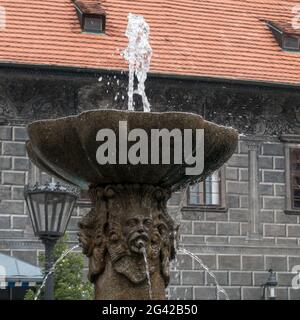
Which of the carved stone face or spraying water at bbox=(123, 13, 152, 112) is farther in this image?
spraying water at bbox=(123, 13, 152, 112)

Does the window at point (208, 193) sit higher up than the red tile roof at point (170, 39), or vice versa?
the red tile roof at point (170, 39)

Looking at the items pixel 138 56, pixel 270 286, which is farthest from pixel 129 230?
pixel 270 286

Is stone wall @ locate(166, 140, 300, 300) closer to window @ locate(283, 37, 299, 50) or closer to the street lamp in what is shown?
the street lamp

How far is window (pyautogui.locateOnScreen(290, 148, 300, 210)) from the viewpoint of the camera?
1583 cm

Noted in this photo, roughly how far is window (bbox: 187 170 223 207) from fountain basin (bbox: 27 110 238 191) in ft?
27.4

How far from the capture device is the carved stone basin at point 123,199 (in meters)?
6.60

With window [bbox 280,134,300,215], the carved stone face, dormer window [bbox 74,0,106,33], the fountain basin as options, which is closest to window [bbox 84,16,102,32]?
dormer window [bbox 74,0,106,33]

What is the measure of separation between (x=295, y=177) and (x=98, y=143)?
975cm

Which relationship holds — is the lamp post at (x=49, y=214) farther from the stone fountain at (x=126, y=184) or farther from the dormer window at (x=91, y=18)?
the dormer window at (x=91, y=18)

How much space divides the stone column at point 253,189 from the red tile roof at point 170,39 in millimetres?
1095

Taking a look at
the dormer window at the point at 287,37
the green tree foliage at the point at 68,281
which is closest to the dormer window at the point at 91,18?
the dormer window at the point at 287,37

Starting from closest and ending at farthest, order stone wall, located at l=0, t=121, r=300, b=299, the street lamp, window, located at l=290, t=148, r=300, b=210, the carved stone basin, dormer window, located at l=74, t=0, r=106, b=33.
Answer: the carved stone basin → stone wall, located at l=0, t=121, r=300, b=299 → the street lamp → dormer window, located at l=74, t=0, r=106, b=33 → window, located at l=290, t=148, r=300, b=210
